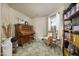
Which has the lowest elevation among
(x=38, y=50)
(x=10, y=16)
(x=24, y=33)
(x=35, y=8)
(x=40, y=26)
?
(x=38, y=50)

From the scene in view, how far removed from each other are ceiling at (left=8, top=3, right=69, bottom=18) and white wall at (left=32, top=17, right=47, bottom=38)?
9cm

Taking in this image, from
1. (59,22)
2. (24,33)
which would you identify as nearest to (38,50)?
(24,33)

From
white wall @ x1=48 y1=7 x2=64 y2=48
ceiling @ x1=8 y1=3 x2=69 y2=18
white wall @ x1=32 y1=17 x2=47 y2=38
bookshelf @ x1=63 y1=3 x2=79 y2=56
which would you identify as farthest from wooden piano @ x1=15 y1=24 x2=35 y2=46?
bookshelf @ x1=63 y1=3 x2=79 y2=56

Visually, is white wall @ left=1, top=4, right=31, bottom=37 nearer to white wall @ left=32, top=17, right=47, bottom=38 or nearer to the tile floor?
white wall @ left=32, top=17, right=47, bottom=38

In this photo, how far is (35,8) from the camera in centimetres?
273

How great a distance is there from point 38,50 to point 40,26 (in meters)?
0.42

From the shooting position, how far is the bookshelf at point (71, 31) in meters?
2.58

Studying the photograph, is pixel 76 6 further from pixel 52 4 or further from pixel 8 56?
pixel 8 56

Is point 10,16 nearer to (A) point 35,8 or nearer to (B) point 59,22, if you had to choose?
(A) point 35,8

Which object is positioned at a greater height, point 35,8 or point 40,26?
point 35,8

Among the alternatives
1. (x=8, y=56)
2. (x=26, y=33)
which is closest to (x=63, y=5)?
(x=26, y=33)

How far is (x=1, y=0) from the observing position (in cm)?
270

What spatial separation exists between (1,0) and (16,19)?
0.42m

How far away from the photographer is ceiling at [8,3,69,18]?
8.82 ft
